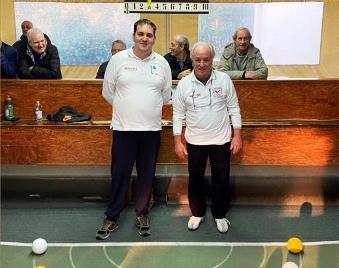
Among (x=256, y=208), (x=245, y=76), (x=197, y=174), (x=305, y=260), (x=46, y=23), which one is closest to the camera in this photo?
(x=305, y=260)

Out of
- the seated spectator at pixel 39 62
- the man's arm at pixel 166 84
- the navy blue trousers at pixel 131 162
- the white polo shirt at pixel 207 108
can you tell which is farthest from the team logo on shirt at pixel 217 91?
the seated spectator at pixel 39 62

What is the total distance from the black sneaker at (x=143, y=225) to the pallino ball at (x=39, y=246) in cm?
66

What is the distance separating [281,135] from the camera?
3.97 meters

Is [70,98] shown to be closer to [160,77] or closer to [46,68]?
[46,68]

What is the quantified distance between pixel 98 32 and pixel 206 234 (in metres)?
3.44

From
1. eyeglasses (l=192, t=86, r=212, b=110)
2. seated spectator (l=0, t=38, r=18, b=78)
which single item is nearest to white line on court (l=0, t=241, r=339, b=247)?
eyeglasses (l=192, t=86, r=212, b=110)

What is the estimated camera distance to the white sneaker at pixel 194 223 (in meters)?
3.35

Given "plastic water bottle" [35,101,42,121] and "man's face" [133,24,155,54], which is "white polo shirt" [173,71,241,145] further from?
"plastic water bottle" [35,101,42,121]

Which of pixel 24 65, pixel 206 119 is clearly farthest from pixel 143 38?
pixel 24 65

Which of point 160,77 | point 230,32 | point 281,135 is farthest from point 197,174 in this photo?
point 230,32

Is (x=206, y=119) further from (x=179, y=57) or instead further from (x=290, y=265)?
(x=179, y=57)

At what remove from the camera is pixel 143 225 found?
10.8 ft

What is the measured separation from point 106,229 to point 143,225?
0.86 feet

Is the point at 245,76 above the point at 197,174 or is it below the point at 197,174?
above
